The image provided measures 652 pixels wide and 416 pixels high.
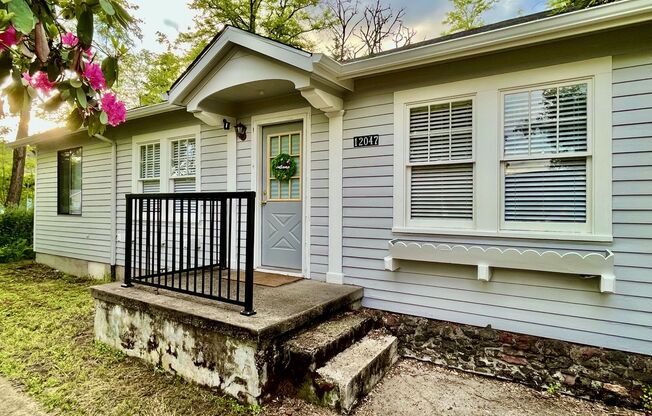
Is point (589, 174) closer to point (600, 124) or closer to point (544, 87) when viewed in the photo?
point (600, 124)

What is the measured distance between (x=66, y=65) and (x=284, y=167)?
3222mm

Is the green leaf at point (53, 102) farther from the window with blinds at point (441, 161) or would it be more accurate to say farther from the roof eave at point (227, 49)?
the window with blinds at point (441, 161)

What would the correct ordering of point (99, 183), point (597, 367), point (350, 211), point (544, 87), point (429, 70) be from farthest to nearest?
point (99, 183) → point (350, 211) → point (429, 70) → point (544, 87) → point (597, 367)

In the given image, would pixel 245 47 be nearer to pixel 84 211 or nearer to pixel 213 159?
pixel 213 159

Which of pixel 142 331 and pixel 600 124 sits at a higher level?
pixel 600 124

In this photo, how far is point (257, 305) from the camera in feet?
10.1

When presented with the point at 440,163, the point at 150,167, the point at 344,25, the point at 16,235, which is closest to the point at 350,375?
the point at 440,163

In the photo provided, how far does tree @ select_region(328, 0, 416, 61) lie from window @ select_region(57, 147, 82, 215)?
780 cm

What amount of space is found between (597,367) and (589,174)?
5.14 feet

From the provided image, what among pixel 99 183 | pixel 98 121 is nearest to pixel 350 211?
pixel 98 121

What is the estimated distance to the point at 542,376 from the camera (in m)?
2.95

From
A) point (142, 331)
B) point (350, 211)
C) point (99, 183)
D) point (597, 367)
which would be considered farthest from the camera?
point (99, 183)

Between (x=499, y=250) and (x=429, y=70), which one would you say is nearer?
(x=499, y=250)

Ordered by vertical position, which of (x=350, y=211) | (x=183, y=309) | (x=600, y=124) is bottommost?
(x=183, y=309)
